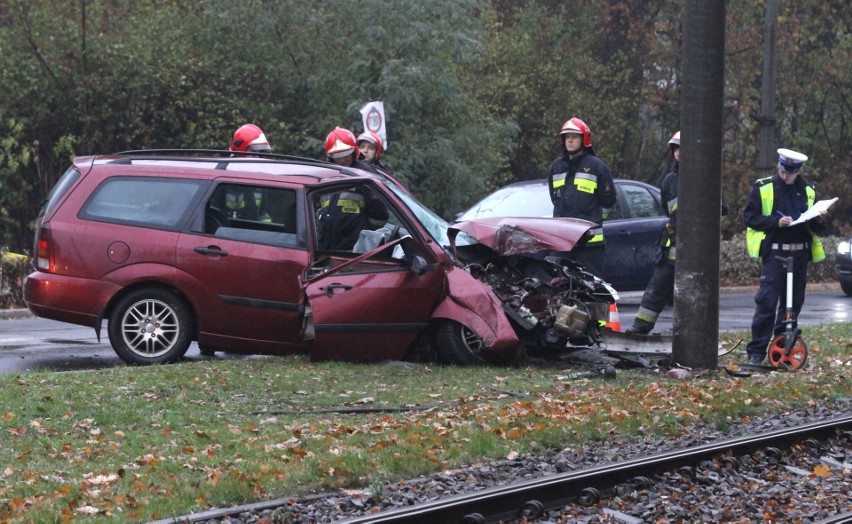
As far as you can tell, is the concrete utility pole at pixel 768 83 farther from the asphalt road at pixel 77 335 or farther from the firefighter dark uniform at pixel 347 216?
the firefighter dark uniform at pixel 347 216

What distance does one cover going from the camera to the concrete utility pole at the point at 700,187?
10.8m

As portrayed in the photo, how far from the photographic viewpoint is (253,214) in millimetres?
11328

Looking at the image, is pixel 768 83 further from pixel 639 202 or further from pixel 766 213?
pixel 766 213

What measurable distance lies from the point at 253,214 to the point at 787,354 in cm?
467

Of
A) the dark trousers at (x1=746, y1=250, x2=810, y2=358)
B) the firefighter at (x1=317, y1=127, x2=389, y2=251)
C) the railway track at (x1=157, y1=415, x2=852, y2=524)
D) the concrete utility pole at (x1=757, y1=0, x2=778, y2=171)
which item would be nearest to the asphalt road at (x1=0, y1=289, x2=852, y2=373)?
the firefighter at (x1=317, y1=127, x2=389, y2=251)

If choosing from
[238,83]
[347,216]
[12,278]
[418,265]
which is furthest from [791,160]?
[238,83]

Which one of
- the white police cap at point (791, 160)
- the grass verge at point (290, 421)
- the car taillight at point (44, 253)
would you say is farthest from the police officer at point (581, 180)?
the car taillight at point (44, 253)

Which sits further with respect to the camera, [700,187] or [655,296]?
[655,296]

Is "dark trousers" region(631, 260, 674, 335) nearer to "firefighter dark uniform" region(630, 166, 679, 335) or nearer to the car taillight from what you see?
"firefighter dark uniform" region(630, 166, 679, 335)

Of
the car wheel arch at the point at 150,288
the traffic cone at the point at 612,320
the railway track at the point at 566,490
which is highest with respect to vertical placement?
the car wheel arch at the point at 150,288

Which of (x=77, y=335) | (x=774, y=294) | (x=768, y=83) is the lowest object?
(x=77, y=335)

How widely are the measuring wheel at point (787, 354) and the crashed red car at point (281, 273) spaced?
5.08ft

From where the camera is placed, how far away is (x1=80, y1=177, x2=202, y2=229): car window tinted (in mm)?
11211

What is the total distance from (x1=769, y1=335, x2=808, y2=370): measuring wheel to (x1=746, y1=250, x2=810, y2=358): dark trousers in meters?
0.28
